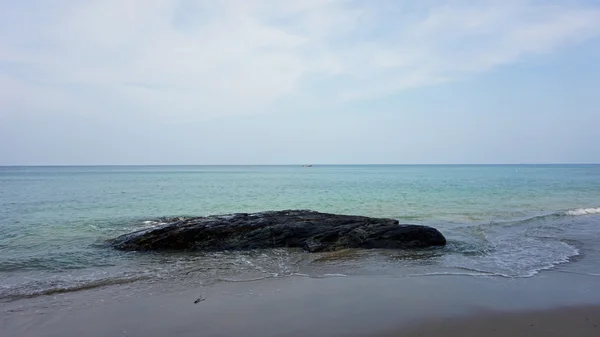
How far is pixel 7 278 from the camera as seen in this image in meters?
11.3

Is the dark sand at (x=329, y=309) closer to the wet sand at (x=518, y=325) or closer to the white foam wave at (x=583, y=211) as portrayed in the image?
the wet sand at (x=518, y=325)

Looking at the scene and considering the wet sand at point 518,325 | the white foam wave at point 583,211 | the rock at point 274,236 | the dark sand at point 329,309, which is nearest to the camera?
the wet sand at point 518,325

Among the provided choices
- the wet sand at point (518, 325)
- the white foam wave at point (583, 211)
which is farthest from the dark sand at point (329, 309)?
the white foam wave at point (583, 211)

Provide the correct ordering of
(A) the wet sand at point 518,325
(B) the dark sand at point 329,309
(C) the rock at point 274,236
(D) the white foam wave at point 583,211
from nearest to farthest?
(A) the wet sand at point 518,325
(B) the dark sand at point 329,309
(C) the rock at point 274,236
(D) the white foam wave at point 583,211

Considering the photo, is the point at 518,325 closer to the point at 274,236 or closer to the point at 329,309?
the point at 329,309

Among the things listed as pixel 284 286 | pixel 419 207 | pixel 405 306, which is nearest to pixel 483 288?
pixel 405 306

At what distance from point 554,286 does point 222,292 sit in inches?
306

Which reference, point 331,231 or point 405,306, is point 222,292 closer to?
point 405,306

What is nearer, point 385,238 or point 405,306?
point 405,306

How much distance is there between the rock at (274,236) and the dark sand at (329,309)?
4.46 meters

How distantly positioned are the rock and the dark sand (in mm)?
4460

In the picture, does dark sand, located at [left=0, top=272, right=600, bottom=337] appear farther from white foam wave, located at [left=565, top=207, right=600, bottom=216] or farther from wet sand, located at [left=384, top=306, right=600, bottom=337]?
white foam wave, located at [left=565, top=207, right=600, bottom=216]

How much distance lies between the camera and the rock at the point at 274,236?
1474cm

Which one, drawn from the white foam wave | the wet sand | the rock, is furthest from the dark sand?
the white foam wave
